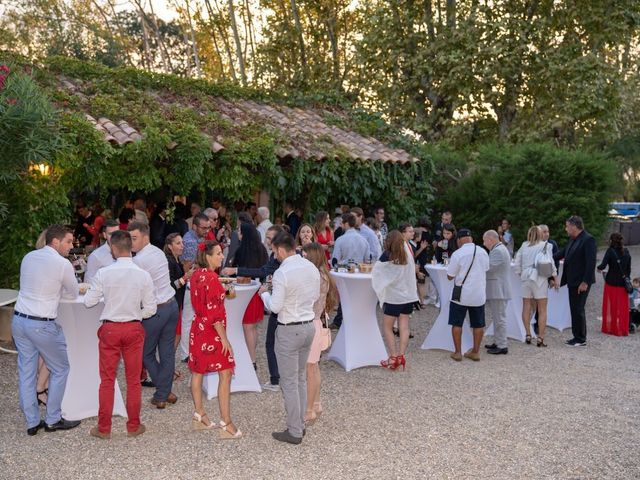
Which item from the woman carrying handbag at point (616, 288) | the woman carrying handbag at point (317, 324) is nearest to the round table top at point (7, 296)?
the woman carrying handbag at point (317, 324)

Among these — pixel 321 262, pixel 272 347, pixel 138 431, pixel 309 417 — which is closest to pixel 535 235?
pixel 272 347

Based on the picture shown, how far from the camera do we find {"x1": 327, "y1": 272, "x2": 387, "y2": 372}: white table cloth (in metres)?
8.37

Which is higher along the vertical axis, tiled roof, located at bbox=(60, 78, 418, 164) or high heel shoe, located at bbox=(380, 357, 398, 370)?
tiled roof, located at bbox=(60, 78, 418, 164)

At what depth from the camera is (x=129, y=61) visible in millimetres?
37562

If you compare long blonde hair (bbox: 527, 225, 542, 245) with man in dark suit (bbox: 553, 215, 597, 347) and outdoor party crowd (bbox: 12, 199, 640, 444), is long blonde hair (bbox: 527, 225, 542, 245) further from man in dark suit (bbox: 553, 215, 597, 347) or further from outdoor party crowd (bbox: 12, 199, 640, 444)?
outdoor party crowd (bbox: 12, 199, 640, 444)

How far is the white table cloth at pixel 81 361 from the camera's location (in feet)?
20.6

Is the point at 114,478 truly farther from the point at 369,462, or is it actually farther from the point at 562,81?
the point at 562,81

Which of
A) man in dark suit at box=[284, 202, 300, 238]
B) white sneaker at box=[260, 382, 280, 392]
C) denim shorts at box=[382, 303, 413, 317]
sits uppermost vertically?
man in dark suit at box=[284, 202, 300, 238]

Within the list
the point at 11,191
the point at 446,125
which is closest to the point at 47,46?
the point at 446,125

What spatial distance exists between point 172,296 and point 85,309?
77cm

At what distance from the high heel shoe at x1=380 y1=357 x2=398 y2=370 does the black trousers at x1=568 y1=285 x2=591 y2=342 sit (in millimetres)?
3247

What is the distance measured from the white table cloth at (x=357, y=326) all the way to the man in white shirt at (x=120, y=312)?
10.2 ft

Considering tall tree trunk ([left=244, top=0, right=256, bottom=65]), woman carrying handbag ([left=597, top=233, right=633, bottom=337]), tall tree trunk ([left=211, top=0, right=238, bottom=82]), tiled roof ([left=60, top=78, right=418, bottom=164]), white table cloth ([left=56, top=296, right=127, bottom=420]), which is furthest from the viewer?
tall tree trunk ([left=211, top=0, right=238, bottom=82])

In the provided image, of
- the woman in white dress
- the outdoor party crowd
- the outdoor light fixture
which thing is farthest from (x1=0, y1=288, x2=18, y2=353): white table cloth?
the woman in white dress
